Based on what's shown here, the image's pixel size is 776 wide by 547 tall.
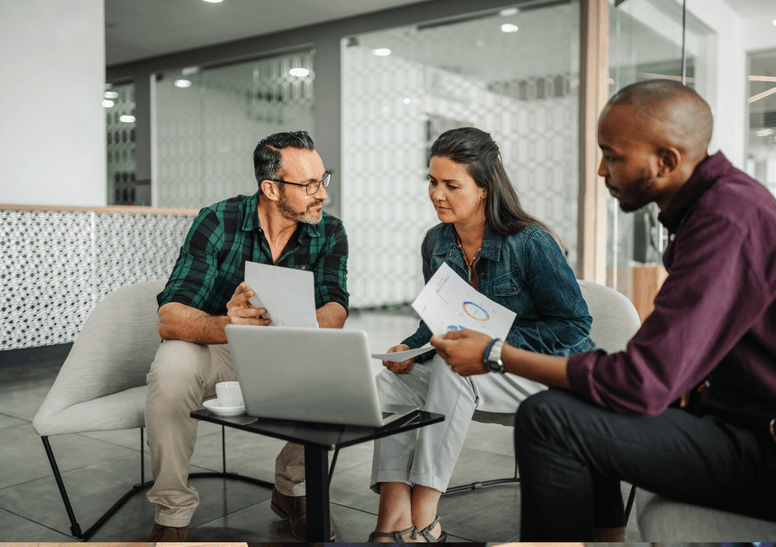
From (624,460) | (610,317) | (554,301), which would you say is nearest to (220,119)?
(610,317)

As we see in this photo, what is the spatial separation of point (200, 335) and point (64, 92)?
3573 millimetres

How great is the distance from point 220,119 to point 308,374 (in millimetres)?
6399

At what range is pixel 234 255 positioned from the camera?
200 centimetres

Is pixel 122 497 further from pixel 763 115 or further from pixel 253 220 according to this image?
pixel 763 115

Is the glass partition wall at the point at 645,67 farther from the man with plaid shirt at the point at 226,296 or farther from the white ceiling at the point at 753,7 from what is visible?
the man with plaid shirt at the point at 226,296

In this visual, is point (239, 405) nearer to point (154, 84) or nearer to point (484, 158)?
point (484, 158)

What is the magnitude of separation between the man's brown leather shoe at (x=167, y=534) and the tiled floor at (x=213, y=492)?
0.19 meters

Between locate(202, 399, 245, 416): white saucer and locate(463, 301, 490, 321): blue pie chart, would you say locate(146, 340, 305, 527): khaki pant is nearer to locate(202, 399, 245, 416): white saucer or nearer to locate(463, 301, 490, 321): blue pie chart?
locate(202, 399, 245, 416): white saucer

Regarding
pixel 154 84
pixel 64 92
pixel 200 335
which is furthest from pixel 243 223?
pixel 154 84

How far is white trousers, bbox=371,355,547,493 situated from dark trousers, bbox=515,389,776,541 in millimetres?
451

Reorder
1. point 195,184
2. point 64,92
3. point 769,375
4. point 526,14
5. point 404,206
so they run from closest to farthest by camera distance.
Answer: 1. point 769,375
2. point 64,92
3. point 526,14
4. point 404,206
5. point 195,184

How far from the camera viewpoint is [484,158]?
177cm

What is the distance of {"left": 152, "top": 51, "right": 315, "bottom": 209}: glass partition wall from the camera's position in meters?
6.75

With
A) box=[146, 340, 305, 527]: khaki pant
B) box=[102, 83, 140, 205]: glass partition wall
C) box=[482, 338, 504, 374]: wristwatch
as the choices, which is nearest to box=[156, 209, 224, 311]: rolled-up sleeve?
box=[146, 340, 305, 527]: khaki pant
